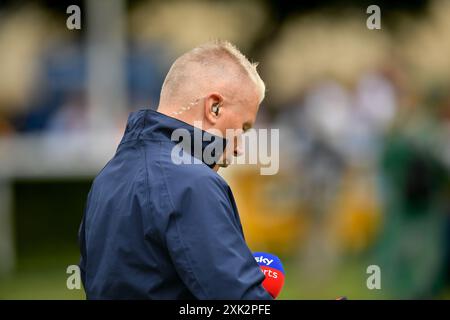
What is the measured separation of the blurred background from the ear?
616 cm

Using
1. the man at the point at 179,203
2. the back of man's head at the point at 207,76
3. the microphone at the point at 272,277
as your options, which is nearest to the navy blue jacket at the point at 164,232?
the man at the point at 179,203

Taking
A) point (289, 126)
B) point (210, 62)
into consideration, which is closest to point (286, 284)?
point (289, 126)

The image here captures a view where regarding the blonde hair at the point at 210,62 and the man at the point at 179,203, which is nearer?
the man at the point at 179,203

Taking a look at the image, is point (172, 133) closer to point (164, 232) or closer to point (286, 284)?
point (164, 232)

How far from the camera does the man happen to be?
278 centimetres

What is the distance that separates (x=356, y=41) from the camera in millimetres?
14305

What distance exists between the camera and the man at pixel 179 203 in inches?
109

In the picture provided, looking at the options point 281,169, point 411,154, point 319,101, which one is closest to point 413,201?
point 411,154

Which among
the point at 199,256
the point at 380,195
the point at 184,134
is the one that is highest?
the point at 184,134

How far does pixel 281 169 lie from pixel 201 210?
8.26m

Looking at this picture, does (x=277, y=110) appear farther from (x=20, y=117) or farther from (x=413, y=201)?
(x=413, y=201)

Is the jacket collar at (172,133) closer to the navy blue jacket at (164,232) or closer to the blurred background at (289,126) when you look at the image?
the navy blue jacket at (164,232)

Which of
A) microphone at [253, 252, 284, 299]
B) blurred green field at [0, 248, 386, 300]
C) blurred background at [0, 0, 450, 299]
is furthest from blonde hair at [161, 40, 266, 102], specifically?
blurred green field at [0, 248, 386, 300]

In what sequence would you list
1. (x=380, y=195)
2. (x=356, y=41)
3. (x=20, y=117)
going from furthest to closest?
(x=356, y=41) → (x=20, y=117) → (x=380, y=195)
